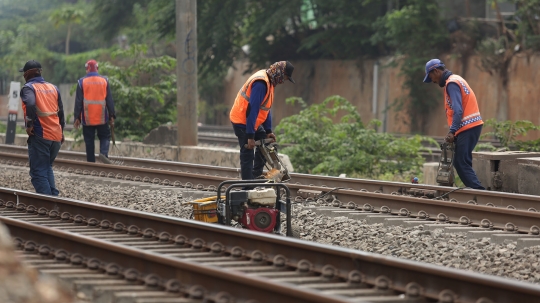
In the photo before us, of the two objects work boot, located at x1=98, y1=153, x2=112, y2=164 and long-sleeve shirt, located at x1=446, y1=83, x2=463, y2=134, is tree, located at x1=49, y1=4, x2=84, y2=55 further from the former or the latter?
long-sleeve shirt, located at x1=446, y1=83, x2=463, y2=134

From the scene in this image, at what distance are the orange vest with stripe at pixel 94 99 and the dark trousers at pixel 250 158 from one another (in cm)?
483

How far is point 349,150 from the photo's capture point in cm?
1565

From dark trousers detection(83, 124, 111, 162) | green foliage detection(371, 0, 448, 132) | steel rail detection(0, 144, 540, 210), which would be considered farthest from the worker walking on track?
green foliage detection(371, 0, 448, 132)

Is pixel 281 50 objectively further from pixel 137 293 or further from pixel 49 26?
pixel 137 293

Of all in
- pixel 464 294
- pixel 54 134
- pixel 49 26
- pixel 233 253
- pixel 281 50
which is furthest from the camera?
pixel 49 26

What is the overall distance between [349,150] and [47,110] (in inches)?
258

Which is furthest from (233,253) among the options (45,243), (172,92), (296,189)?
(172,92)

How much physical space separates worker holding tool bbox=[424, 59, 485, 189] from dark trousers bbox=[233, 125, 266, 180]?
2400mm

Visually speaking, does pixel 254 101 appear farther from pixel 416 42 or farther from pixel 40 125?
pixel 416 42

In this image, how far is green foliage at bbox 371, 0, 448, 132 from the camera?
2872 cm

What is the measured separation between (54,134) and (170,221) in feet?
11.7

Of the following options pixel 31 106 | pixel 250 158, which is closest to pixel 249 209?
pixel 250 158

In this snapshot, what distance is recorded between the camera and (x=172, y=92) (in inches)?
820

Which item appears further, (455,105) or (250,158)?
(455,105)
